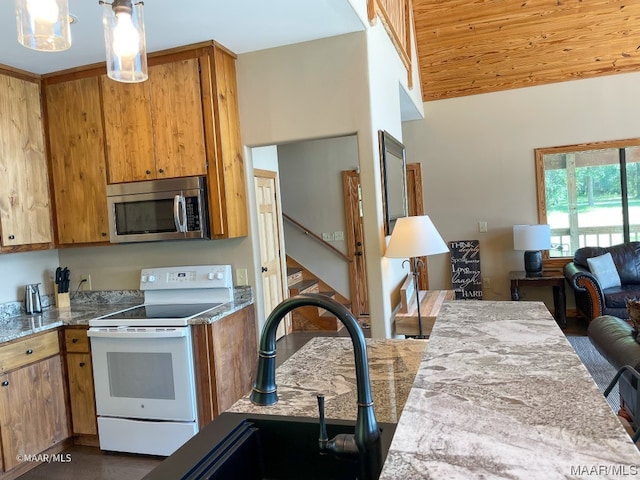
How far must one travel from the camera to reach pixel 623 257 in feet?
16.9

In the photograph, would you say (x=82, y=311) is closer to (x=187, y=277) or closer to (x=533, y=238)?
(x=187, y=277)

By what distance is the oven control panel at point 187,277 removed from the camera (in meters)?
3.30

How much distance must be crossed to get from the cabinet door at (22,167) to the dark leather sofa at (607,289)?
4973 mm

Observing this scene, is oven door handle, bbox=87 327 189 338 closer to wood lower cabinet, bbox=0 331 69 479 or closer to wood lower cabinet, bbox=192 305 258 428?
wood lower cabinet, bbox=192 305 258 428

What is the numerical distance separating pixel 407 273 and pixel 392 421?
332 cm

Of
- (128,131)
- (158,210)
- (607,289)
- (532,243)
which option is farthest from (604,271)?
(128,131)

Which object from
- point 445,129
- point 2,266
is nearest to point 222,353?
point 2,266

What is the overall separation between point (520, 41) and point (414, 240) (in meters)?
3.64

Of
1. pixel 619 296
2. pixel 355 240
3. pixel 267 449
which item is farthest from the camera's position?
pixel 355 240

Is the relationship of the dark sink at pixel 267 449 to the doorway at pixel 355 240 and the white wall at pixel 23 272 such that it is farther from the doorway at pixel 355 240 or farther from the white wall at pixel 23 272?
the doorway at pixel 355 240

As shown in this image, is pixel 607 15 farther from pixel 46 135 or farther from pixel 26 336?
pixel 26 336

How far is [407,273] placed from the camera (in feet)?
14.2

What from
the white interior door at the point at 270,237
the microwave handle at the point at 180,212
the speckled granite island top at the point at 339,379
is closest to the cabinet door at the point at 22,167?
the microwave handle at the point at 180,212

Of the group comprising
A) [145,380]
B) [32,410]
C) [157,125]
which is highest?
[157,125]
